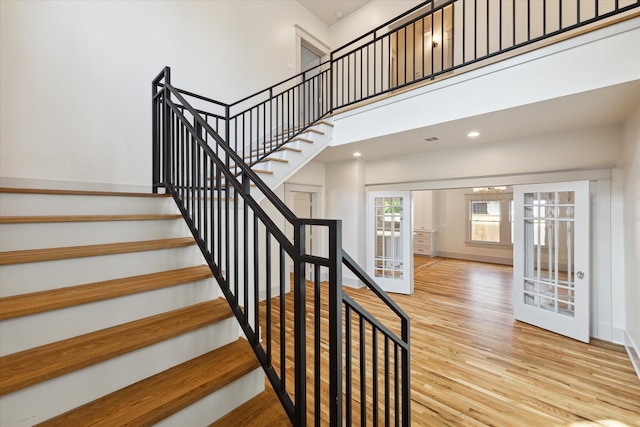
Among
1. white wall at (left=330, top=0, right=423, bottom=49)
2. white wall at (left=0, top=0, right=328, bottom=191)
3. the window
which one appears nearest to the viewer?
white wall at (left=0, top=0, right=328, bottom=191)

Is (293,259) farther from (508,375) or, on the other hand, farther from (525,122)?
(525,122)

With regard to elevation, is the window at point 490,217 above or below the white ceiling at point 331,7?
below

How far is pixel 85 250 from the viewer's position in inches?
59.2

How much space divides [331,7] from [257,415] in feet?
24.1

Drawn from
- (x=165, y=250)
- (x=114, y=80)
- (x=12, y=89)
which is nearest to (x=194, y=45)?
(x=114, y=80)

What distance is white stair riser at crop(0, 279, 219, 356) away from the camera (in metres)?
1.12

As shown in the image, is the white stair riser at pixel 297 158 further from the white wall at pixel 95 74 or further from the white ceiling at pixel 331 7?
the white ceiling at pixel 331 7

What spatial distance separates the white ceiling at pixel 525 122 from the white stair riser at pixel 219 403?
3.13 meters

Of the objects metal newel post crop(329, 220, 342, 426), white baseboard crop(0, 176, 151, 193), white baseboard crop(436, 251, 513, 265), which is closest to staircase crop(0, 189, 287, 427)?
metal newel post crop(329, 220, 342, 426)

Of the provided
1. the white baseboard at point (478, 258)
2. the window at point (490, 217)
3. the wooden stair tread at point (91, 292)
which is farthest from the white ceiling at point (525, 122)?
the white baseboard at point (478, 258)

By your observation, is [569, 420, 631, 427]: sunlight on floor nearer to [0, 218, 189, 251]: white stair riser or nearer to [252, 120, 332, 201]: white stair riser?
[0, 218, 189, 251]: white stair riser

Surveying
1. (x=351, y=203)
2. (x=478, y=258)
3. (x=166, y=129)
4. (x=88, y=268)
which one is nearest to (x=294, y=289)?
(x=88, y=268)

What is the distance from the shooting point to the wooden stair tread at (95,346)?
996 mm

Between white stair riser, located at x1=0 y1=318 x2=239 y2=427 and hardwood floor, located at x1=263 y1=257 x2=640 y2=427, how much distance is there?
1244mm
